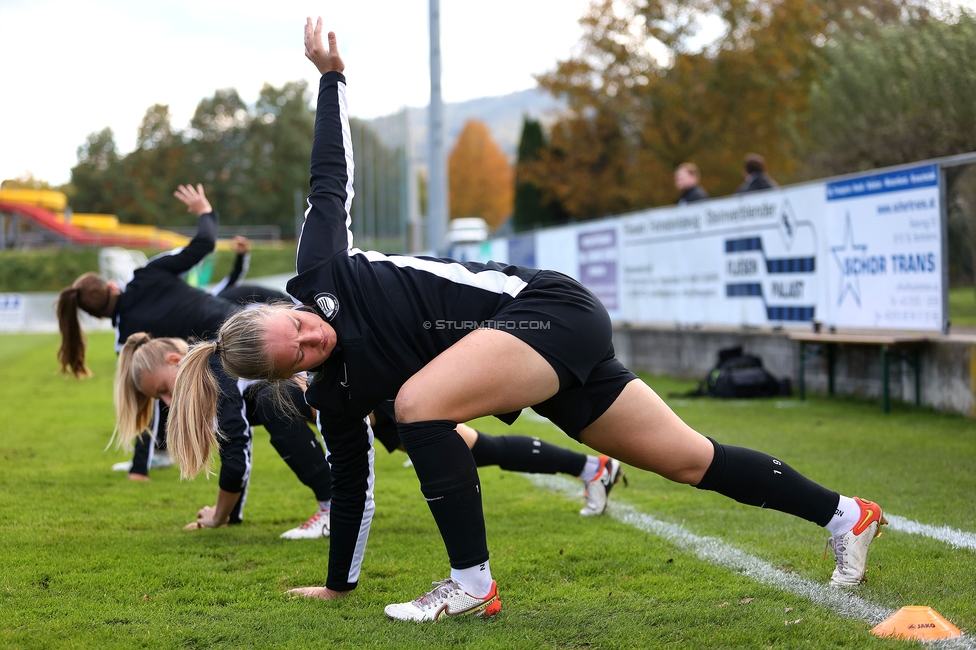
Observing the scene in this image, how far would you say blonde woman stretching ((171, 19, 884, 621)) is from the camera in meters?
2.91

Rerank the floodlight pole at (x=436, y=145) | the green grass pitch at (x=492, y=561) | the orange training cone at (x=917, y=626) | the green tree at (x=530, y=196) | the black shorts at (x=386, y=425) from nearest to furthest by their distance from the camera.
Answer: the orange training cone at (x=917, y=626) < the green grass pitch at (x=492, y=561) < the black shorts at (x=386, y=425) < the floodlight pole at (x=436, y=145) < the green tree at (x=530, y=196)

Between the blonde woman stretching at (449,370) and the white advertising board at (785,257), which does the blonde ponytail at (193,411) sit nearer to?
the blonde woman stretching at (449,370)

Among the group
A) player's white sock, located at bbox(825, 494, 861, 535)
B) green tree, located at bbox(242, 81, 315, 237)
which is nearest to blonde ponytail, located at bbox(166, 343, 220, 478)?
player's white sock, located at bbox(825, 494, 861, 535)

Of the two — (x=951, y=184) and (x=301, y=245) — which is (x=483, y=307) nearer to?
(x=301, y=245)

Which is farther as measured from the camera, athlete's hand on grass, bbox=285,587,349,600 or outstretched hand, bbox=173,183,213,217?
outstretched hand, bbox=173,183,213,217

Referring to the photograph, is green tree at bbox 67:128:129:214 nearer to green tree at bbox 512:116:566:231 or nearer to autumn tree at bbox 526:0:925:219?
green tree at bbox 512:116:566:231

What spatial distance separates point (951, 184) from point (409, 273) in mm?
6540

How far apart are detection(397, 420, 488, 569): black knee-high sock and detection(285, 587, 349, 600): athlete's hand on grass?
0.70 m

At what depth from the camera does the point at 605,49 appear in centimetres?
3122

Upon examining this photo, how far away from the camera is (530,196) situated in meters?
39.8

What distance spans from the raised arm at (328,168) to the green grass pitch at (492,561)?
132 centimetres

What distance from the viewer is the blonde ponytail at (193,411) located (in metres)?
3.45

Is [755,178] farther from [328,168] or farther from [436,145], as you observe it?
[328,168]

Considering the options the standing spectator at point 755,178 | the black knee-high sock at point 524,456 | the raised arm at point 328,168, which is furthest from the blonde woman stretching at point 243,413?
the standing spectator at point 755,178
